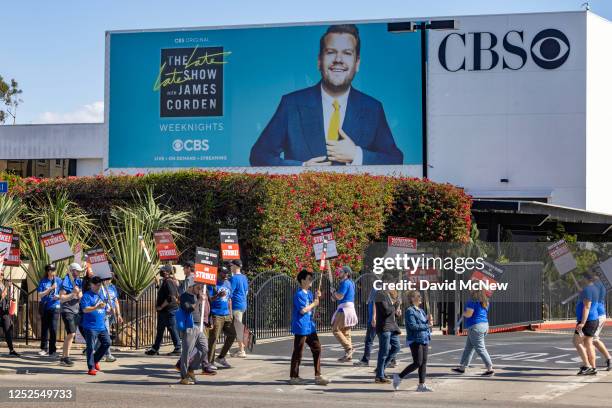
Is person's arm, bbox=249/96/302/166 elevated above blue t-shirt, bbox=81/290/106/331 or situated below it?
above

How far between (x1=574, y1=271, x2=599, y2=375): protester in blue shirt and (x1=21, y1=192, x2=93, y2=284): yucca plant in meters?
10.4

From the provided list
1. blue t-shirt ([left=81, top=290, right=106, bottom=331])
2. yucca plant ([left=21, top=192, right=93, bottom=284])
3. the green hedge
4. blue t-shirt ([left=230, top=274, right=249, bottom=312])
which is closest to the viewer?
blue t-shirt ([left=81, top=290, right=106, bottom=331])

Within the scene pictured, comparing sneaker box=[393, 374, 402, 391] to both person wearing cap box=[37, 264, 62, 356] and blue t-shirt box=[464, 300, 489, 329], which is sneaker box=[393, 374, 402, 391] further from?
person wearing cap box=[37, 264, 62, 356]

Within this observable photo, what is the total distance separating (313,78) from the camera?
1811 inches

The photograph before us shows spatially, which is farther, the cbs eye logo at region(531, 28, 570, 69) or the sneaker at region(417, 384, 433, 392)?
the cbs eye logo at region(531, 28, 570, 69)

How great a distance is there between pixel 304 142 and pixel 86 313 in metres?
29.8

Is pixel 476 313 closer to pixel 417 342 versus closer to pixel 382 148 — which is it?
pixel 417 342

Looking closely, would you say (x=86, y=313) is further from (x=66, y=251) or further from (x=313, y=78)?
(x=313, y=78)

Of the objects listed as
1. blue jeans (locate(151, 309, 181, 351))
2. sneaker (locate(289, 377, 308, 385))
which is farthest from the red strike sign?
sneaker (locate(289, 377, 308, 385))

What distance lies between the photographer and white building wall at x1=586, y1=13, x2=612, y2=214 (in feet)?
145

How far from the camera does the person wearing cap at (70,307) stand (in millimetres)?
17922

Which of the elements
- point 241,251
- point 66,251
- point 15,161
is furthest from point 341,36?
point 66,251

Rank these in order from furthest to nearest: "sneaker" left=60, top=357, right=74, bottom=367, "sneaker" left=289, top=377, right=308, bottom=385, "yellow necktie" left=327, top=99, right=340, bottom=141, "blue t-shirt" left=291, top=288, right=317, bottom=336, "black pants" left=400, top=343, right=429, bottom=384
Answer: "yellow necktie" left=327, top=99, right=340, bottom=141
"sneaker" left=60, top=357, right=74, bottom=367
"sneaker" left=289, top=377, right=308, bottom=385
"blue t-shirt" left=291, top=288, right=317, bottom=336
"black pants" left=400, top=343, right=429, bottom=384

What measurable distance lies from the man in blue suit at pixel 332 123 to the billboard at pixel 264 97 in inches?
1.7
